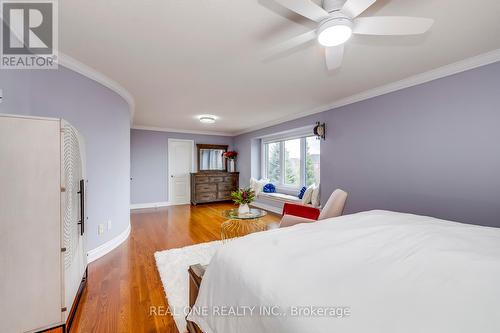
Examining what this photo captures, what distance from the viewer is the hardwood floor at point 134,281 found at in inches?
64.6

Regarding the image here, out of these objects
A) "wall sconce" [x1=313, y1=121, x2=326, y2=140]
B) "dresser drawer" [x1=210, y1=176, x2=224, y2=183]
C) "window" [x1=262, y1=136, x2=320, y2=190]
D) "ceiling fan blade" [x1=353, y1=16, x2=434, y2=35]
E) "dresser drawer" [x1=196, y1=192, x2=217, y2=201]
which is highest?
"ceiling fan blade" [x1=353, y1=16, x2=434, y2=35]

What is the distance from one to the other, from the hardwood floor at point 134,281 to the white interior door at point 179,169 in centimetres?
205

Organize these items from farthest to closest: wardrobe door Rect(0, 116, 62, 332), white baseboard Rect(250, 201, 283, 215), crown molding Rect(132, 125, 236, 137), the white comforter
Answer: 1. crown molding Rect(132, 125, 236, 137)
2. white baseboard Rect(250, 201, 283, 215)
3. wardrobe door Rect(0, 116, 62, 332)
4. the white comforter

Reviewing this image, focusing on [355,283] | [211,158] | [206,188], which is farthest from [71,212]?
[211,158]

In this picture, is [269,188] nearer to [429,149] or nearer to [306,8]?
[429,149]

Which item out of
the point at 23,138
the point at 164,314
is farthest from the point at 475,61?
the point at 23,138

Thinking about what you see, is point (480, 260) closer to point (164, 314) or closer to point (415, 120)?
point (164, 314)

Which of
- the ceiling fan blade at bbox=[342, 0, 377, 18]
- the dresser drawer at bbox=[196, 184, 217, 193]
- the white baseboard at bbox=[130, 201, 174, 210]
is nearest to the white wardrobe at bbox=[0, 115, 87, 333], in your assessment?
the ceiling fan blade at bbox=[342, 0, 377, 18]

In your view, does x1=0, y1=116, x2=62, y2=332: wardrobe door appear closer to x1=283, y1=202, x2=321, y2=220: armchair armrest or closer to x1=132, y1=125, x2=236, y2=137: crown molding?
x1=283, y1=202, x2=321, y2=220: armchair armrest

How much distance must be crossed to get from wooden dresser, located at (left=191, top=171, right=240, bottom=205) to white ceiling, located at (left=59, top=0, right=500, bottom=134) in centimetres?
320

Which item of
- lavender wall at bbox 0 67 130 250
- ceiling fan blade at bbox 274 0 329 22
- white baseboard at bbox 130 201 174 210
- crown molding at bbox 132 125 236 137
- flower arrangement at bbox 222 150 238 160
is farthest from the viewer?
flower arrangement at bbox 222 150 238 160

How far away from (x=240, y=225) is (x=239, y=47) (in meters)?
3.12

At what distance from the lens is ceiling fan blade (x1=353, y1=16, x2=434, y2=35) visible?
4.36ft

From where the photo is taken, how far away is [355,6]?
1.28 meters
